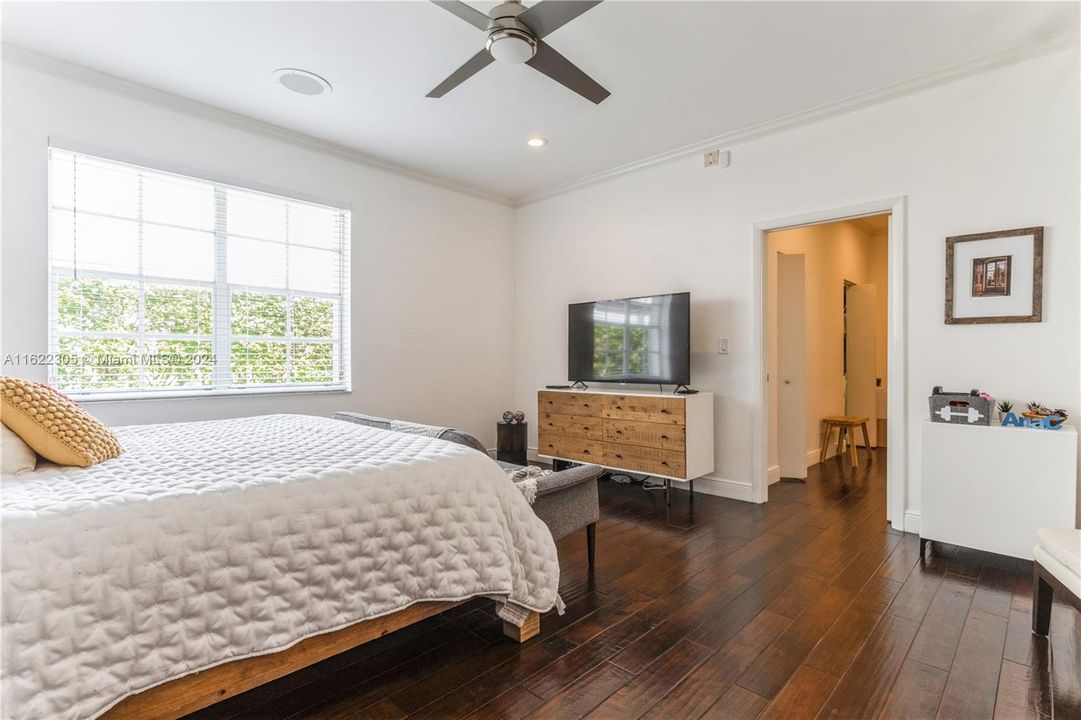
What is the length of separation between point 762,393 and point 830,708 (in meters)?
2.63

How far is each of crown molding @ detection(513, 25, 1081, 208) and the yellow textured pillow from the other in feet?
13.8

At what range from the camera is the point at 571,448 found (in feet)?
15.0

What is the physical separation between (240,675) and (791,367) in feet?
15.2

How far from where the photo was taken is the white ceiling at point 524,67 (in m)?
2.59

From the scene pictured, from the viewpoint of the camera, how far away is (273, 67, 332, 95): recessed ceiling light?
3.11m

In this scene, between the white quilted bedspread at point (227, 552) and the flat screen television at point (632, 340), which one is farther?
the flat screen television at point (632, 340)

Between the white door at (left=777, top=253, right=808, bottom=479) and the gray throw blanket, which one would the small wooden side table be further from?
the gray throw blanket

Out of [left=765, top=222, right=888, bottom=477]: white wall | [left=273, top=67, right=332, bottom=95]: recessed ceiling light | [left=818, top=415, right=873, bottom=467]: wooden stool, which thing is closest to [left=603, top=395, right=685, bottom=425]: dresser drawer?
[left=765, top=222, right=888, bottom=477]: white wall

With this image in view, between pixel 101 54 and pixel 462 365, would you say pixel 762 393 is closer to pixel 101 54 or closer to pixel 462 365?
pixel 462 365

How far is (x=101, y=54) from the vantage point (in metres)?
2.97

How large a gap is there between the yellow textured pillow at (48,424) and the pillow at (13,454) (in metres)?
0.02

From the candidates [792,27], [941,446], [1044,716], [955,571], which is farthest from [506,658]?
[792,27]

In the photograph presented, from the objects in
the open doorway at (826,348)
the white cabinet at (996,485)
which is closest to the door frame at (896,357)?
the open doorway at (826,348)

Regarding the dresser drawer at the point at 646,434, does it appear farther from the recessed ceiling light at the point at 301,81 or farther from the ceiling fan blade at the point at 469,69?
the recessed ceiling light at the point at 301,81
